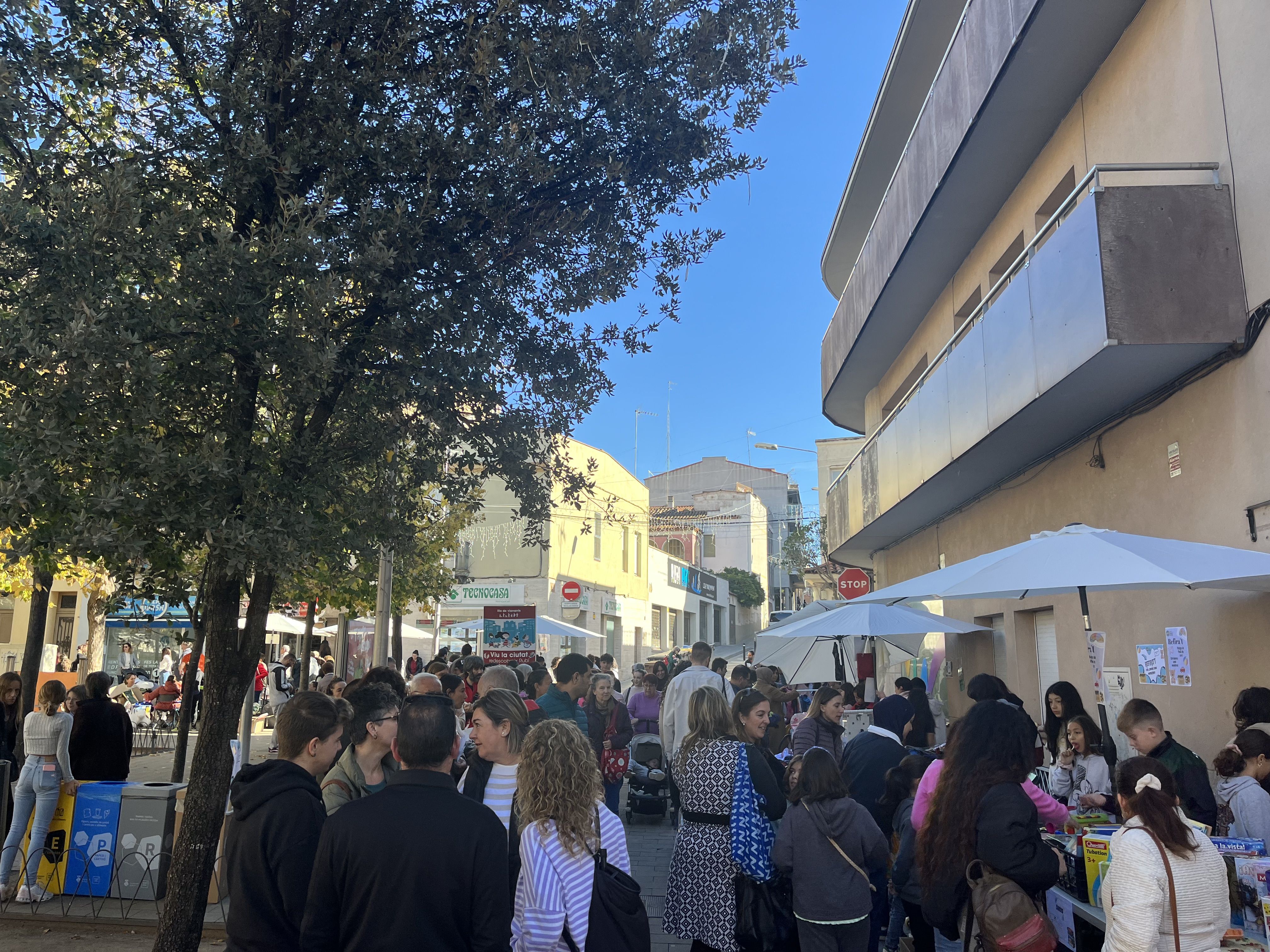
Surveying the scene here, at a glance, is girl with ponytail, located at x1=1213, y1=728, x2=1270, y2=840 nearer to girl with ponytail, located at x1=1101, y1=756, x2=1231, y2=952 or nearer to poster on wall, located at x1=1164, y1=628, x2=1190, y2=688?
girl with ponytail, located at x1=1101, y1=756, x2=1231, y2=952

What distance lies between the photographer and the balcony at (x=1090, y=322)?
22.6 feet

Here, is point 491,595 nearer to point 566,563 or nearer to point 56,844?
point 566,563

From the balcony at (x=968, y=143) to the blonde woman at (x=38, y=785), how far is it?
416 inches

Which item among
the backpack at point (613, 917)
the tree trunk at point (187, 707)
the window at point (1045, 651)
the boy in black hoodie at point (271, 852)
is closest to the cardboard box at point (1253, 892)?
the backpack at point (613, 917)

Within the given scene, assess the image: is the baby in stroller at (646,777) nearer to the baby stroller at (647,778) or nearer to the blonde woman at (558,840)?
the baby stroller at (647,778)

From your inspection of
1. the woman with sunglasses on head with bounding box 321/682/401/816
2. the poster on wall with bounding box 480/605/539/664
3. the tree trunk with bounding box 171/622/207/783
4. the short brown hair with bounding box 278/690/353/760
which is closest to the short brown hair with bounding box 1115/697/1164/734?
the woman with sunglasses on head with bounding box 321/682/401/816

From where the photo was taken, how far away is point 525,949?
3.74m

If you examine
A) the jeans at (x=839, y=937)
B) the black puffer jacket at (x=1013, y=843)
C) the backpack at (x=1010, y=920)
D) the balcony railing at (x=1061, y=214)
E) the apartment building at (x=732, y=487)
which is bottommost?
the jeans at (x=839, y=937)

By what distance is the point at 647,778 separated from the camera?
39.9 feet

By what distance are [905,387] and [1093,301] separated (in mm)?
10896

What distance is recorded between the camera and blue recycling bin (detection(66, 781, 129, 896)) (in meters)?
7.84

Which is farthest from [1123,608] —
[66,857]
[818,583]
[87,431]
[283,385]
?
[818,583]

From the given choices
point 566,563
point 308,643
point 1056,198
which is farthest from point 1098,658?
point 566,563

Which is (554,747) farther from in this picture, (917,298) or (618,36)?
(917,298)
